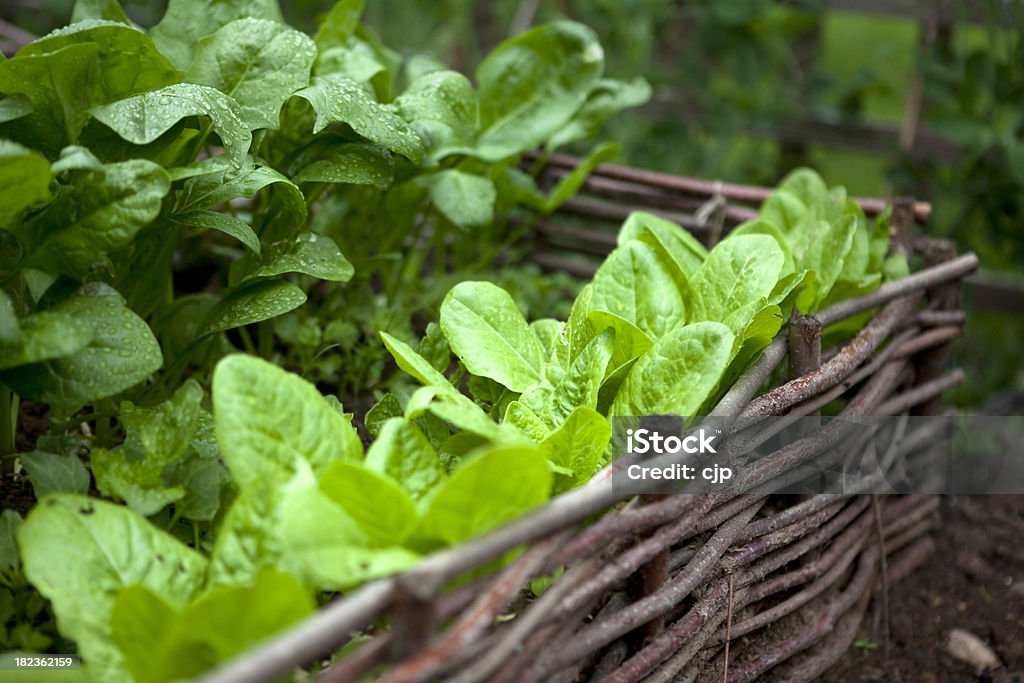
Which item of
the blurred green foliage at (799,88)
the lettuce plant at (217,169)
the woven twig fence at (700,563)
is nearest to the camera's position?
the woven twig fence at (700,563)

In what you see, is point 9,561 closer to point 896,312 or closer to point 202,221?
point 202,221

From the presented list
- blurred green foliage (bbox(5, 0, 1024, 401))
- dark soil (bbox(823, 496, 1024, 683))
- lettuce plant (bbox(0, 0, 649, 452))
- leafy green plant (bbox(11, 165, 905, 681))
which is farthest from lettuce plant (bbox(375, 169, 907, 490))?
blurred green foliage (bbox(5, 0, 1024, 401))

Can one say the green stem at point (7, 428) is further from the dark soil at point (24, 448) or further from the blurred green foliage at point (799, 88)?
the blurred green foliage at point (799, 88)

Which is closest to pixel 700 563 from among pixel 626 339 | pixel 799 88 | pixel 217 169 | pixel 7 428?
pixel 626 339

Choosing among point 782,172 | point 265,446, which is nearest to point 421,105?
point 265,446

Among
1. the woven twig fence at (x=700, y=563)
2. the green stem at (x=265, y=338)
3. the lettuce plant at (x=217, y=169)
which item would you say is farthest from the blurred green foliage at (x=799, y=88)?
the green stem at (x=265, y=338)

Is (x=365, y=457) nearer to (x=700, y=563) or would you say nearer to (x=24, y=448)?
(x=700, y=563)
